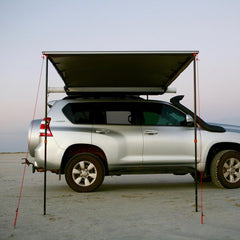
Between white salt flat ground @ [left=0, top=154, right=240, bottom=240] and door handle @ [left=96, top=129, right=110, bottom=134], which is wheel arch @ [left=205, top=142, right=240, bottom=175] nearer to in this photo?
white salt flat ground @ [left=0, top=154, right=240, bottom=240]

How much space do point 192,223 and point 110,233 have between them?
3.71 ft

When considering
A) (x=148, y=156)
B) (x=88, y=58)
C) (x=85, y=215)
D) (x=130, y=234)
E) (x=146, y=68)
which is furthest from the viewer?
(x=148, y=156)

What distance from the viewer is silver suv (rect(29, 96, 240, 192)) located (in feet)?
25.6

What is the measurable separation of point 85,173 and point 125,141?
3.31 ft

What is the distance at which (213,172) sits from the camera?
816 cm

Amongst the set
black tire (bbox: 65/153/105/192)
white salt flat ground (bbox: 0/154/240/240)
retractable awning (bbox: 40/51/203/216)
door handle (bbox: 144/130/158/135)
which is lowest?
white salt flat ground (bbox: 0/154/240/240)

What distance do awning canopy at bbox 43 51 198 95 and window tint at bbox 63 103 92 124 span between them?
0.54 meters

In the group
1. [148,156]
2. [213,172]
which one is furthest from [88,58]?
[213,172]

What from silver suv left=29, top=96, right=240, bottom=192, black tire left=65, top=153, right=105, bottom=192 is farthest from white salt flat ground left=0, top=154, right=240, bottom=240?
silver suv left=29, top=96, right=240, bottom=192

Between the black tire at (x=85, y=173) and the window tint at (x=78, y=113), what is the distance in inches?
27.9

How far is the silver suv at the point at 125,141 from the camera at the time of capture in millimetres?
7801

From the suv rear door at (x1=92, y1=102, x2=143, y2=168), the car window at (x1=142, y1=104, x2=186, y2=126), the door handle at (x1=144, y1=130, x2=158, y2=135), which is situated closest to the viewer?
the suv rear door at (x1=92, y1=102, x2=143, y2=168)

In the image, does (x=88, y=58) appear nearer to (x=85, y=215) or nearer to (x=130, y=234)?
(x=85, y=215)

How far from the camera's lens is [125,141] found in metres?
7.98
